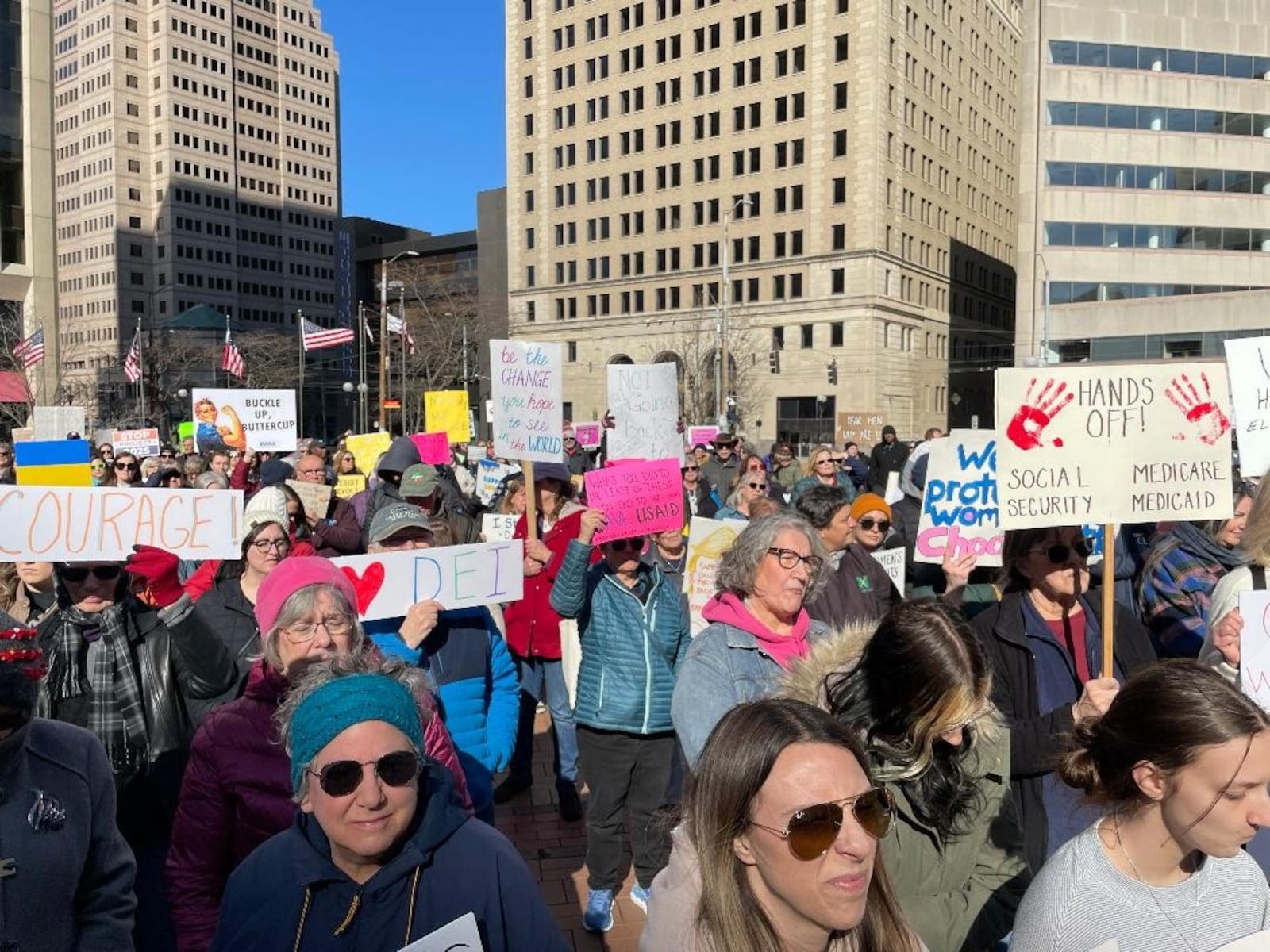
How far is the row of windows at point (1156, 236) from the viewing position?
48.0 m

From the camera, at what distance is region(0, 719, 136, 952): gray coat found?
7.86ft

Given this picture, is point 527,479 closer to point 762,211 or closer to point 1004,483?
point 1004,483

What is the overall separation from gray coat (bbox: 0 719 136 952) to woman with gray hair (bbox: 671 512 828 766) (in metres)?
1.64

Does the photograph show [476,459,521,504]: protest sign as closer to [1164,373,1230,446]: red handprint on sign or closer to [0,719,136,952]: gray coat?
[1164,373,1230,446]: red handprint on sign

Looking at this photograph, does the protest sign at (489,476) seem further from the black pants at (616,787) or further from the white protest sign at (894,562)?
the black pants at (616,787)

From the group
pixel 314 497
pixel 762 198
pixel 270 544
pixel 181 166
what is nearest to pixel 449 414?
pixel 314 497

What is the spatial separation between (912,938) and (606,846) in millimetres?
2897

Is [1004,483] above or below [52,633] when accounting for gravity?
above

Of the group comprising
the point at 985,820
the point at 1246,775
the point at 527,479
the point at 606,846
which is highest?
the point at 527,479

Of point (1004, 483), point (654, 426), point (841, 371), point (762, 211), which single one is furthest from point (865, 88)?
point (1004, 483)

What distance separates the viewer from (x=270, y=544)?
4.69 m

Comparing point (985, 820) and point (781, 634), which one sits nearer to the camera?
point (985, 820)

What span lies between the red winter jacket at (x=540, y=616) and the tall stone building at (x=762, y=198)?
49461 millimetres

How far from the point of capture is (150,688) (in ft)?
11.4
